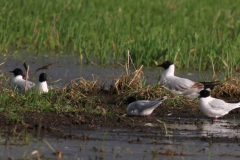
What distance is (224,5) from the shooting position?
63.1ft

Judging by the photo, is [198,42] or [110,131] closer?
[110,131]

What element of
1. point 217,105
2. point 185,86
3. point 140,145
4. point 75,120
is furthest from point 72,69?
point 140,145

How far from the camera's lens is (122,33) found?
13.0 meters

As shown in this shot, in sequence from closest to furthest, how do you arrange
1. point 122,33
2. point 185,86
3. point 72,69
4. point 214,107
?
point 214,107 → point 185,86 → point 72,69 → point 122,33

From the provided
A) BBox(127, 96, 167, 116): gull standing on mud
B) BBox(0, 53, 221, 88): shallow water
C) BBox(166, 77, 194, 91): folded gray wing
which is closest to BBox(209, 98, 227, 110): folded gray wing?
BBox(127, 96, 167, 116): gull standing on mud

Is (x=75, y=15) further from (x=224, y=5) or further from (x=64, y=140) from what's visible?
(x=64, y=140)

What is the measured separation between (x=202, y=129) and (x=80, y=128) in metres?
1.52

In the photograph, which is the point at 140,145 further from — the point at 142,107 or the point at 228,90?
the point at 228,90

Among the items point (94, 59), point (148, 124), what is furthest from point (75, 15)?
point (148, 124)

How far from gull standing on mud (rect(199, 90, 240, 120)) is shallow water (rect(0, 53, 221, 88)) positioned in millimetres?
2371

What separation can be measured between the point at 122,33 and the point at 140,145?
26.0ft

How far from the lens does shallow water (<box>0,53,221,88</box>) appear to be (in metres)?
10.2

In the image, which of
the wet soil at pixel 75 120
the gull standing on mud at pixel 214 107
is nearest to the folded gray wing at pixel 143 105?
the wet soil at pixel 75 120

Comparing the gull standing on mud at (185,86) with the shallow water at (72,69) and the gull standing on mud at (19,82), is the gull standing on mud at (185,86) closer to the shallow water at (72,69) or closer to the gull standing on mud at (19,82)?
the shallow water at (72,69)
